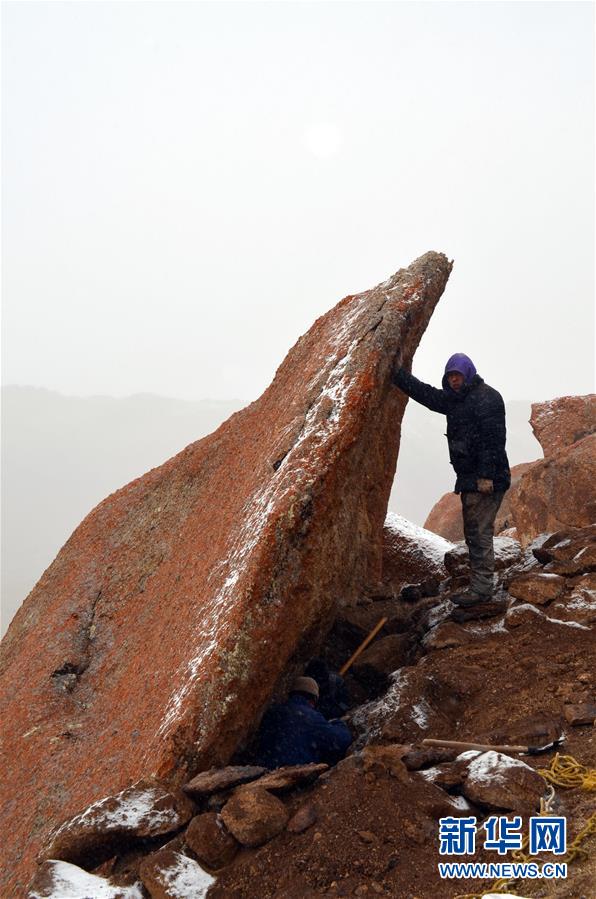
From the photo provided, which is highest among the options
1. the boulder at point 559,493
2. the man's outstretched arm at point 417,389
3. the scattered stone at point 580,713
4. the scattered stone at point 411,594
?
the man's outstretched arm at point 417,389

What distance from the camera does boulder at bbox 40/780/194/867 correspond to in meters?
4.83

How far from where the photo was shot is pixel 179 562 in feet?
26.2

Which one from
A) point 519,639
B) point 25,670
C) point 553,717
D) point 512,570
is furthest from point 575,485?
point 25,670

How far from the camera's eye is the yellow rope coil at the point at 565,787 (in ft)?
12.6

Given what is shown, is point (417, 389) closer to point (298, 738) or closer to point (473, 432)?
point (473, 432)

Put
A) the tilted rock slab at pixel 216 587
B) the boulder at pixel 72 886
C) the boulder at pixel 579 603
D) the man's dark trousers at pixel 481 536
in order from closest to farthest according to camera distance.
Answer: the boulder at pixel 72 886
the tilted rock slab at pixel 216 587
the boulder at pixel 579 603
the man's dark trousers at pixel 481 536

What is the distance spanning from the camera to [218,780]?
5059 mm

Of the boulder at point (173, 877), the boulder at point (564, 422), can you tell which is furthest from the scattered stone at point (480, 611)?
the boulder at point (564, 422)

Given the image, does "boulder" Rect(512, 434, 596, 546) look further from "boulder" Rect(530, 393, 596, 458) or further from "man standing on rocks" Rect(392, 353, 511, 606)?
"man standing on rocks" Rect(392, 353, 511, 606)

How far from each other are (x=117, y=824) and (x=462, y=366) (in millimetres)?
5898

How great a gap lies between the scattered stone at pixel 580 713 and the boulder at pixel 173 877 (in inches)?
130

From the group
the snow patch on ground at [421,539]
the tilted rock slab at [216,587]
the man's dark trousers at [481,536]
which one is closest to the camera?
the tilted rock slab at [216,587]

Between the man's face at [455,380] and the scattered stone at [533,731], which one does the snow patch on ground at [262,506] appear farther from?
the scattered stone at [533,731]

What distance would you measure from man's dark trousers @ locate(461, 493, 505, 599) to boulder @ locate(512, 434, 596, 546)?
650 centimetres
